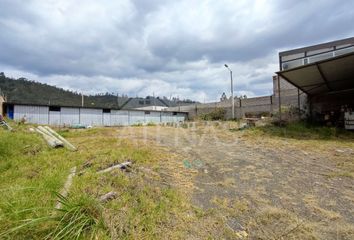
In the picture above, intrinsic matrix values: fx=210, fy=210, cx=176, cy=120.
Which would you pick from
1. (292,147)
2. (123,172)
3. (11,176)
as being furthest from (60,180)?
(292,147)

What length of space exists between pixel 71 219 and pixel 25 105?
51.7 ft

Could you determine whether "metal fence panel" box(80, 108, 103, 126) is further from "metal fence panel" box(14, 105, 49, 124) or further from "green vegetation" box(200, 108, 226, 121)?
"green vegetation" box(200, 108, 226, 121)

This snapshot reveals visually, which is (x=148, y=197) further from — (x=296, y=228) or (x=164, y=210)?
(x=296, y=228)

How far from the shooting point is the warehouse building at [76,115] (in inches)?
563

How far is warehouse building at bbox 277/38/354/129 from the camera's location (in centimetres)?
805

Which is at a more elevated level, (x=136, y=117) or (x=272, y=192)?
(x=136, y=117)

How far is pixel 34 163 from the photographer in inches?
159

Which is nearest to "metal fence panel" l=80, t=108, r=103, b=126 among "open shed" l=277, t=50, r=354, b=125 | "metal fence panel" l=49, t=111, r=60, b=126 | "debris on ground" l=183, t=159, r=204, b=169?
"metal fence panel" l=49, t=111, r=60, b=126

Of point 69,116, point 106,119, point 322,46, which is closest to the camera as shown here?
point 322,46

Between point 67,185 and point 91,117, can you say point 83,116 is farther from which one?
point 67,185

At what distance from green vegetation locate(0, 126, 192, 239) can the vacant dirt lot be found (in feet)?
1.41

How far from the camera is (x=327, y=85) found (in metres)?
10.6

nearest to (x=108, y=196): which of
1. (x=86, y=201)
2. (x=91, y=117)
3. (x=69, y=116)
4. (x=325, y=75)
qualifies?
(x=86, y=201)

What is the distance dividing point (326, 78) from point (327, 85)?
1.38 m
